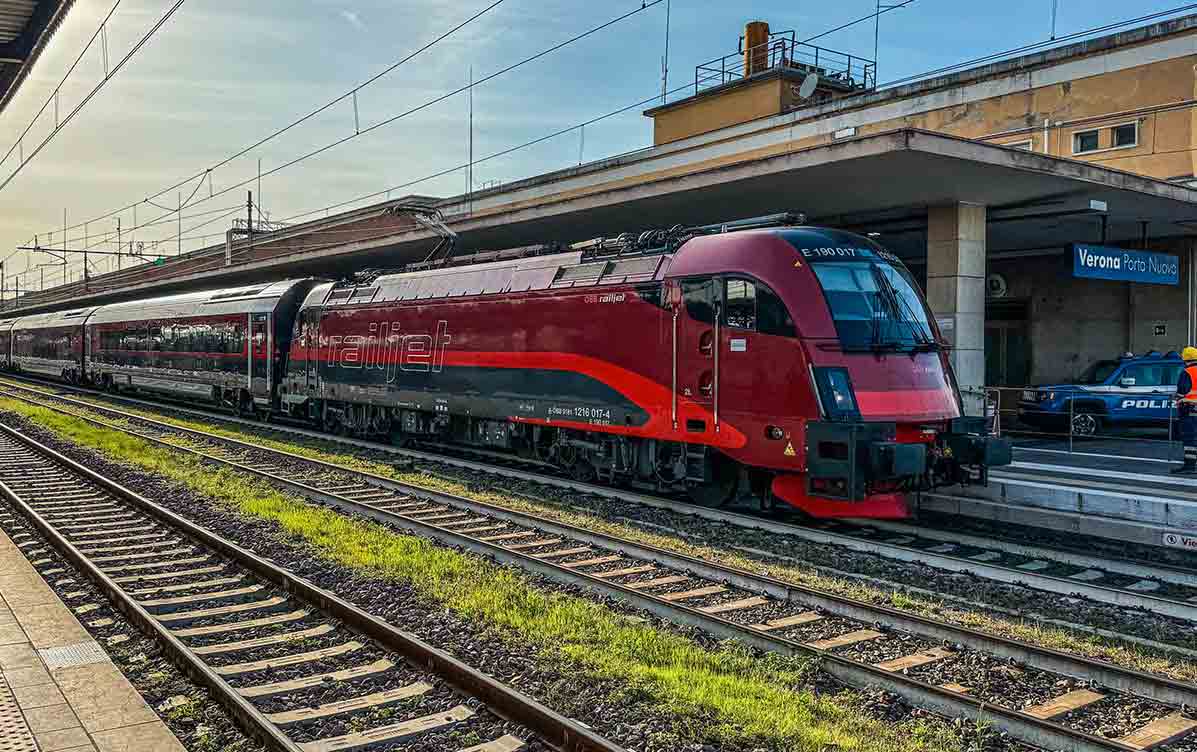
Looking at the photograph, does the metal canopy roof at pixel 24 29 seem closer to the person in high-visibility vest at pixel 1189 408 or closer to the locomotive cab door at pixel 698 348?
the locomotive cab door at pixel 698 348

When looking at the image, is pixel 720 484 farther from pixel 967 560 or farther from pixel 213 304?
pixel 213 304

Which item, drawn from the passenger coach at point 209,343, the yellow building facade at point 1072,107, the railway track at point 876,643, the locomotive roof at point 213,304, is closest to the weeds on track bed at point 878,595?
the railway track at point 876,643

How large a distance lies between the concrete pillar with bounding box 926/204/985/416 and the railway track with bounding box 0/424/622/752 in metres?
12.0

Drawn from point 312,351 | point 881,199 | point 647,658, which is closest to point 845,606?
point 647,658

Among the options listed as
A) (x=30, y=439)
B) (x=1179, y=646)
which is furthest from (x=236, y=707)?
(x=30, y=439)

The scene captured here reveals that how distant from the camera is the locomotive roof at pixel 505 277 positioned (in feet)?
42.7

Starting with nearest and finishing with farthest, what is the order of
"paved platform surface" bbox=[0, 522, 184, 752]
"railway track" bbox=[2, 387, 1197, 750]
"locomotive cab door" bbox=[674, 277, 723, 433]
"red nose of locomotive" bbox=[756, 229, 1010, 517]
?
"paved platform surface" bbox=[0, 522, 184, 752] < "railway track" bbox=[2, 387, 1197, 750] < "red nose of locomotive" bbox=[756, 229, 1010, 517] < "locomotive cab door" bbox=[674, 277, 723, 433]

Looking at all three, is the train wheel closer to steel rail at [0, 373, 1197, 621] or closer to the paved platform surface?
steel rail at [0, 373, 1197, 621]

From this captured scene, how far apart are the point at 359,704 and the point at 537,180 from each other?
22.9 meters

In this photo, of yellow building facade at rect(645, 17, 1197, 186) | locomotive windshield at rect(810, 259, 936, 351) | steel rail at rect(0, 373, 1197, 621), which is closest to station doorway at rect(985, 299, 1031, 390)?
yellow building facade at rect(645, 17, 1197, 186)

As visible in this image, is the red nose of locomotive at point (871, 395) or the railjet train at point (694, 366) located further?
the railjet train at point (694, 366)

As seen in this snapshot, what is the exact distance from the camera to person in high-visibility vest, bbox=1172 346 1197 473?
13883mm

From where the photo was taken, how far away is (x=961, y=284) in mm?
16328

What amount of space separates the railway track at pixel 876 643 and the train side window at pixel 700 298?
118 inches
